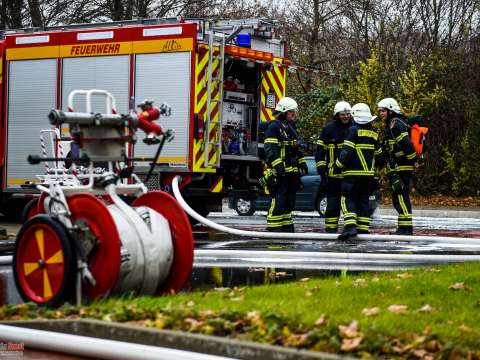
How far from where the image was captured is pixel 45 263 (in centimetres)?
710

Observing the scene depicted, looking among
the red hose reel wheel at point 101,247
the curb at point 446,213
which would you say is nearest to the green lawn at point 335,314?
the red hose reel wheel at point 101,247

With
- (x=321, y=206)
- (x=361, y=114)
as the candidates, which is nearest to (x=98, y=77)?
(x=361, y=114)

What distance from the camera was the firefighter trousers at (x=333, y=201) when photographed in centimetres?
1425

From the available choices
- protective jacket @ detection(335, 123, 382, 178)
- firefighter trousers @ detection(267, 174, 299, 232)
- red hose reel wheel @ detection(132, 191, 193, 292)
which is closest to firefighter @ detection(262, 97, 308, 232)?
firefighter trousers @ detection(267, 174, 299, 232)

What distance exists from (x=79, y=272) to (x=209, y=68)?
351 inches

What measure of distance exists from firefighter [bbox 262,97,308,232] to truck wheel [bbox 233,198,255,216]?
26.0 feet

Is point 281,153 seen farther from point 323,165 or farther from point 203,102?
point 203,102

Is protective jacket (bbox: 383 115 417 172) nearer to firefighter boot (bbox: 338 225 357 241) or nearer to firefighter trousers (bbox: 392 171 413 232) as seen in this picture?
firefighter trousers (bbox: 392 171 413 232)

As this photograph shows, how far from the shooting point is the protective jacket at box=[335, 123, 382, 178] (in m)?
13.3

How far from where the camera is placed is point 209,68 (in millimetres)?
15500

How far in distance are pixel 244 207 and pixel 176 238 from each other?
15.0 metres

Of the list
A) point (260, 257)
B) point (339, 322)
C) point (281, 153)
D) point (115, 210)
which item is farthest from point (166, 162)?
point (339, 322)

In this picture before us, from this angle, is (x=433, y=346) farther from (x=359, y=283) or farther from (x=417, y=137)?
(x=417, y=137)

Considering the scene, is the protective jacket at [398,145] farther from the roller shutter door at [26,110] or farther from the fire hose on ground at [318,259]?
the roller shutter door at [26,110]
